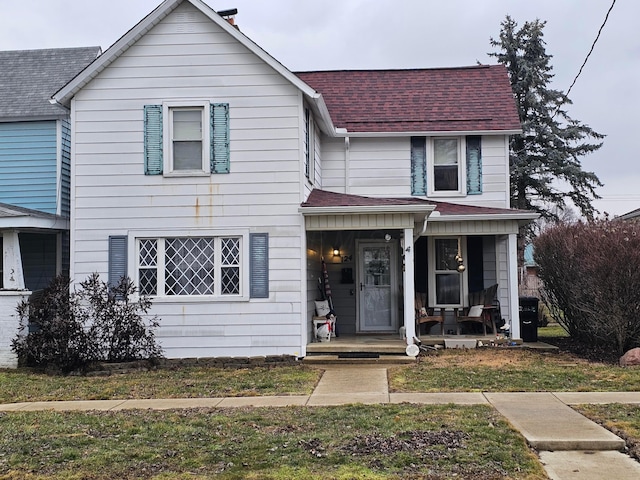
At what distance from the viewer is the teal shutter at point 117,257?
12203mm

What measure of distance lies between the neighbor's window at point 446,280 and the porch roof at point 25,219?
793 cm

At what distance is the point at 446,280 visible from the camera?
14672 millimetres

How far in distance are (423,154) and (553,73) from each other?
52.3ft

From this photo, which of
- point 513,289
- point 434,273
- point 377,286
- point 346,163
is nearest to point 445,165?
point 346,163

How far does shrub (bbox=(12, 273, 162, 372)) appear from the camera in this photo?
11477 millimetres

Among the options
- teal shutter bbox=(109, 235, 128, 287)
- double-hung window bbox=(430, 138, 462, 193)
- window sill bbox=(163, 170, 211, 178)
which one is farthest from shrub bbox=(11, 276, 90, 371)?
double-hung window bbox=(430, 138, 462, 193)

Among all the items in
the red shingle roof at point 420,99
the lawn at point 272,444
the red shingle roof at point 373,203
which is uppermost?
the red shingle roof at point 420,99

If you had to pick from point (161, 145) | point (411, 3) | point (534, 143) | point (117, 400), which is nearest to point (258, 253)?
point (161, 145)

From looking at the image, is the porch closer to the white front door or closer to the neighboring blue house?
the white front door

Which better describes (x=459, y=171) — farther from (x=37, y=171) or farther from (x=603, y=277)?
(x=37, y=171)

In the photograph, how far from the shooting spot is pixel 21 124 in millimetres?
14805

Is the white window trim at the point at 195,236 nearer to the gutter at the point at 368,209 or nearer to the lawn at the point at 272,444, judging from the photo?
the gutter at the point at 368,209

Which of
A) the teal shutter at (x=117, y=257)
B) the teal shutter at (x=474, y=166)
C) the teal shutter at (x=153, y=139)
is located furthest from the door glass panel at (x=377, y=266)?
the teal shutter at (x=117, y=257)

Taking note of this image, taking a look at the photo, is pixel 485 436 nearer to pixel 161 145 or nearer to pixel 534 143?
pixel 161 145
